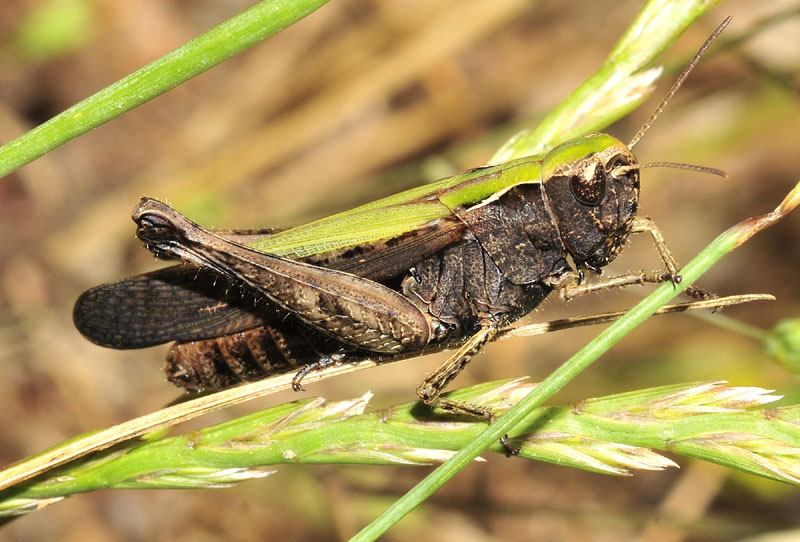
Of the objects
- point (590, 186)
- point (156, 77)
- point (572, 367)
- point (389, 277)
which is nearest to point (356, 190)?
point (389, 277)

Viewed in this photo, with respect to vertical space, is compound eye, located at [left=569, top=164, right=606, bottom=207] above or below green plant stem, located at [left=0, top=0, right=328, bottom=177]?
below

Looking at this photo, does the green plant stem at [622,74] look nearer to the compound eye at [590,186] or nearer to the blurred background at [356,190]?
the compound eye at [590,186]

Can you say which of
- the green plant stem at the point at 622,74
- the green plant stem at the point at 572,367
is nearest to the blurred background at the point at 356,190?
the green plant stem at the point at 622,74

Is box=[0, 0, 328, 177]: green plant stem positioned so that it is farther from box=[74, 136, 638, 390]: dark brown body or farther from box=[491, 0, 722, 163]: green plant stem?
box=[491, 0, 722, 163]: green plant stem

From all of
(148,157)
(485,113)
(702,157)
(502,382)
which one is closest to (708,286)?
(702,157)

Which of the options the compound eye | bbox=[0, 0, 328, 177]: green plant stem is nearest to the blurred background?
the compound eye

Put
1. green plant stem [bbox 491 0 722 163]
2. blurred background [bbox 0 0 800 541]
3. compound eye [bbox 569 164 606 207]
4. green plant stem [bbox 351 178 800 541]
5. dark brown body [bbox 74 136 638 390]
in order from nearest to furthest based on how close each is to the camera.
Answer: green plant stem [bbox 351 178 800 541], green plant stem [bbox 491 0 722 163], compound eye [bbox 569 164 606 207], dark brown body [bbox 74 136 638 390], blurred background [bbox 0 0 800 541]
